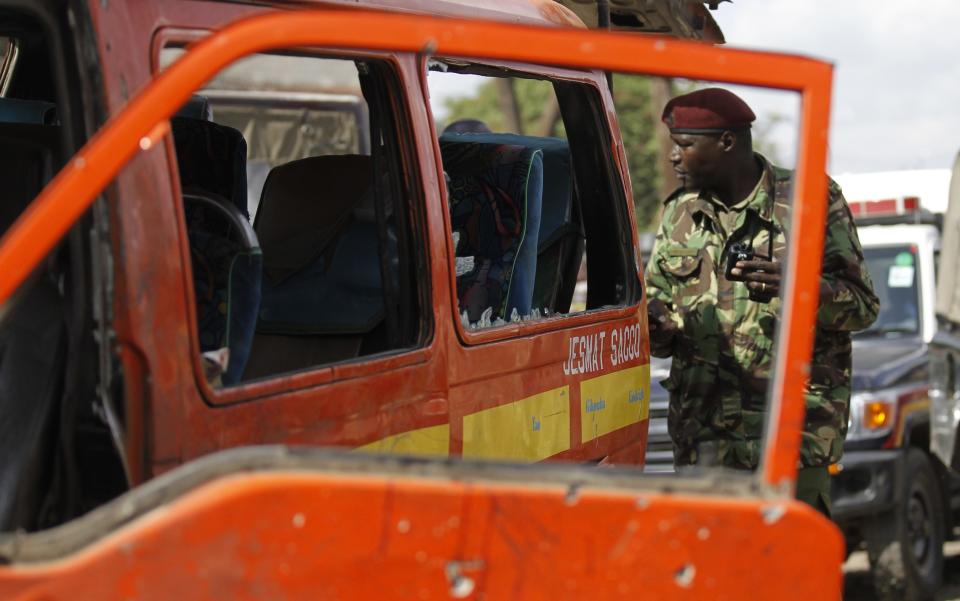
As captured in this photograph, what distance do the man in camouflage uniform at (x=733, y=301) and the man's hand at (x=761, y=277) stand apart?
57 mm

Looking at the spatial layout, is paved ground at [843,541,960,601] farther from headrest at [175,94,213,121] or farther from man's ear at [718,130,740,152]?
headrest at [175,94,213,121]

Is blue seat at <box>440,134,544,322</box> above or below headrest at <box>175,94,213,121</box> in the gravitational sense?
below

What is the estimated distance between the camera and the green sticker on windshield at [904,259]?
725cm

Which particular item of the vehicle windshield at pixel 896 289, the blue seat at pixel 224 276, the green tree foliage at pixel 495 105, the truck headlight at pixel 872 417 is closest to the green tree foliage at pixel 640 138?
the green tree foliage at pixel 495 105

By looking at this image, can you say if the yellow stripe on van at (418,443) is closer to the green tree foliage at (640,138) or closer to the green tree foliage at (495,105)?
the green tree foliage at (640,138)

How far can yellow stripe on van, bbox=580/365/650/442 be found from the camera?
364 cm

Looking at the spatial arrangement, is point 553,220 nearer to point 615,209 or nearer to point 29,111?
point 615,209

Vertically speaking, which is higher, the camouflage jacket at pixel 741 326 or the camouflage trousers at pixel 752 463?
the camouflage jacket at pixel 741 326

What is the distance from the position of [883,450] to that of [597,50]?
16.1 ft

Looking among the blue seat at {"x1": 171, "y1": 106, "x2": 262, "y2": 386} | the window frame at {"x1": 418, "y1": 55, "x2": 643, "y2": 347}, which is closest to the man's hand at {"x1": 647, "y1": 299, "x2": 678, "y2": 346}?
the window frame at {"x1": 418, "y1": 55, "x2": 643, "y2": 347}

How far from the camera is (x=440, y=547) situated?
181cm

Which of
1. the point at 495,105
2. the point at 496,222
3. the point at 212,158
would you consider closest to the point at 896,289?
the point at 496,222

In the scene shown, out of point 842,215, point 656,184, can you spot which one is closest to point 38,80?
point 842,215

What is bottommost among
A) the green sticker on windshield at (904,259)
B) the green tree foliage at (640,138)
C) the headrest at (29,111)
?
the green sticker on windshield at (904,259)
